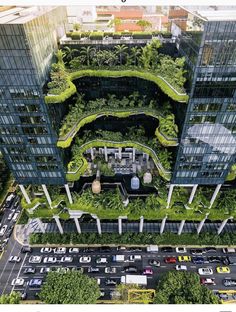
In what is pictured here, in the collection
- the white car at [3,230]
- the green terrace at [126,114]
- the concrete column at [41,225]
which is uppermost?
the green terrace at [126,114]

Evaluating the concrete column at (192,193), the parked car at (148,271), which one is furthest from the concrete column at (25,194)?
the concrete column at (192,193)

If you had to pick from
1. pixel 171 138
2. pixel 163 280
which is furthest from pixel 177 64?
pixel 163 280

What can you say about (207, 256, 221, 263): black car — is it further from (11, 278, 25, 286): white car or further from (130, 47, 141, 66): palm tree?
(130, 47, 141, 66): palm tree

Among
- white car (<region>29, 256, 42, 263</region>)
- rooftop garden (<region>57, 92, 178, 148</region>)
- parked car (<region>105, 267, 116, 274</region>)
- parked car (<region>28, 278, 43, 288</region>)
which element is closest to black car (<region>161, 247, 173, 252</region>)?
parked car (<region>105, 267, 116, 274</region>)

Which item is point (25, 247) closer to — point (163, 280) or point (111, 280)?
point (111, 280)

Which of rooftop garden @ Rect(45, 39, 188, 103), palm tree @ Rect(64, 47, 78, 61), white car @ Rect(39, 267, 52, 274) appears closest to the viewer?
rooftop garden @ Rect(45, 39, 188, 103)

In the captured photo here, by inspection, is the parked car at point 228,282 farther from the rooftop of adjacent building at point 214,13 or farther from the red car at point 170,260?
the rooftop of adjacent building at point 214,13
